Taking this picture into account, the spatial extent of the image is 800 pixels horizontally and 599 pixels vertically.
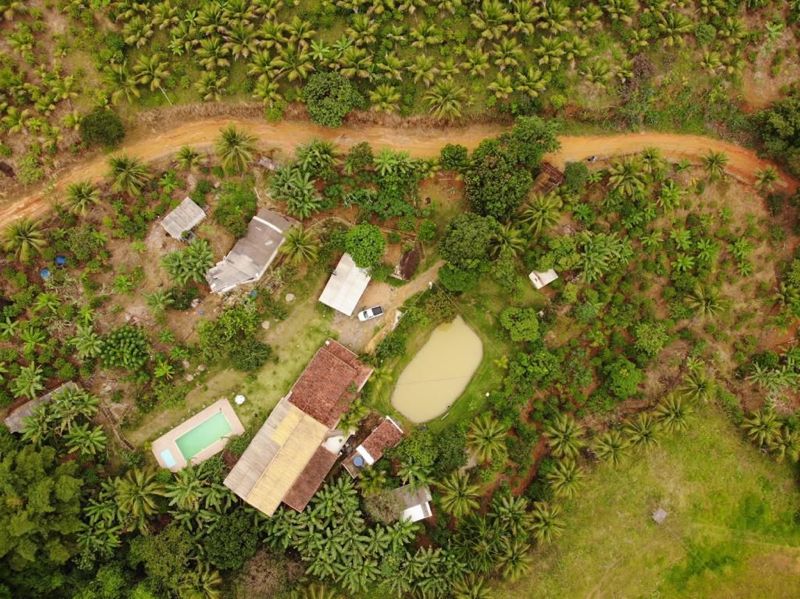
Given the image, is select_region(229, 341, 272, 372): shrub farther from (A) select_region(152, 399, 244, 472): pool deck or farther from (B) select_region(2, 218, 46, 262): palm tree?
(B) select_region(2, 218, 46, 262): palm tree

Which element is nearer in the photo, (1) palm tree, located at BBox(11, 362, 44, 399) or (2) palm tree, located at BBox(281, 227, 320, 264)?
(1) palm tree, located at BBox(11, 362, 44, 399)

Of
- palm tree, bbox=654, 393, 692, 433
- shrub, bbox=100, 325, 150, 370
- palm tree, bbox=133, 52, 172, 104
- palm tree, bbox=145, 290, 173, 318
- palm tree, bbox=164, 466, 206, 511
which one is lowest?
palm tree, bbox=654, 393, 692, 433

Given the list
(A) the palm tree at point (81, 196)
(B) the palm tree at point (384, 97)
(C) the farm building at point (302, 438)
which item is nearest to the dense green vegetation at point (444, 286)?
(B) the palm tree at point (384, 97)

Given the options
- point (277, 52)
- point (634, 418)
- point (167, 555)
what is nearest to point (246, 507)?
point (167, 555)

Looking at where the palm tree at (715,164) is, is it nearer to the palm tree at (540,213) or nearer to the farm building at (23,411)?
the palm tree at (540,213)

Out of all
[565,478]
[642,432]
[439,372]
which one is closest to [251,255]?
[439,372]

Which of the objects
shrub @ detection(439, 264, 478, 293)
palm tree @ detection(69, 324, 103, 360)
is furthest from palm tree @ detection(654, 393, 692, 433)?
palm tree @ detection(69, 324, 103, 360)

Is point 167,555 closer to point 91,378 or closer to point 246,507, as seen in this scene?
point 246,507
